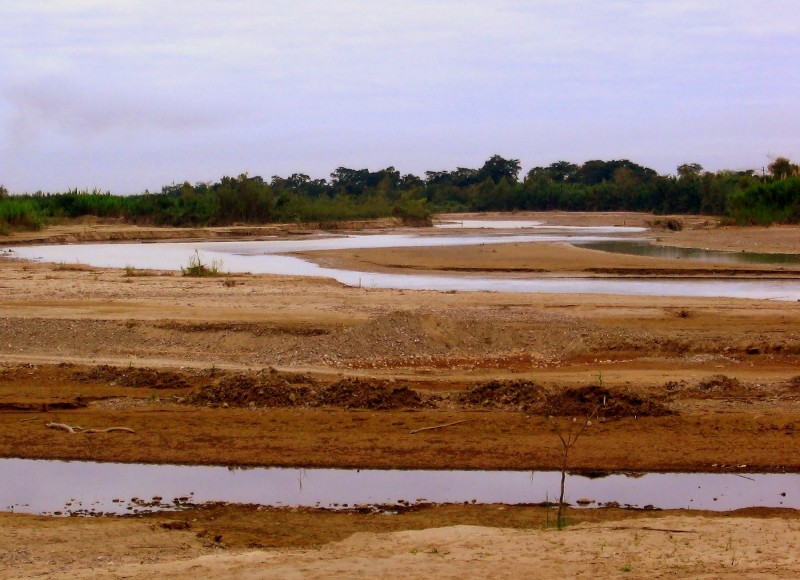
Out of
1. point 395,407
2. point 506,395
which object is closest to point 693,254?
point 506,395

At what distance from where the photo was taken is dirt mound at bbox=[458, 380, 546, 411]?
12125 millimetres

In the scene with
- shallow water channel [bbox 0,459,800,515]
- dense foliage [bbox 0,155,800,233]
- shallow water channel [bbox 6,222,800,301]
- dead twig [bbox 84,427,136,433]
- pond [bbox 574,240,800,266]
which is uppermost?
dense foliage [bbox 0,155,800,233]

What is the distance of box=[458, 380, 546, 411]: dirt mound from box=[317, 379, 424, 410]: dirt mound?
641mm

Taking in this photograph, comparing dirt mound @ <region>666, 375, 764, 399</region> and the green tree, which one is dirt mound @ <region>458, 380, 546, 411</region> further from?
the green tree

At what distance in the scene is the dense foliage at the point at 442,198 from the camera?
58.8m

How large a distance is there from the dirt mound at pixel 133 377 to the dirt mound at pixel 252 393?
104 centimetres

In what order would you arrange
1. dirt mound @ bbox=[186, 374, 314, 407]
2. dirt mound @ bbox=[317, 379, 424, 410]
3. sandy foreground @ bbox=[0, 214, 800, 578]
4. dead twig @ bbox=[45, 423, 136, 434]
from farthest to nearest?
dirt mound @ bbox=[186, 374, 314, 407] < dirt mound @ bbox=[317, 379, 424, 410] < dead twig @ bbox=[45, 423, 136, 434] < sandy foreground @ bbox=[0, 214, 800, 578]

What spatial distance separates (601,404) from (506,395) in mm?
1123

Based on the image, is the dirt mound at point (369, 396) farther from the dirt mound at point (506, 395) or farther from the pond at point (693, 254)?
the pond at point (693, 254)

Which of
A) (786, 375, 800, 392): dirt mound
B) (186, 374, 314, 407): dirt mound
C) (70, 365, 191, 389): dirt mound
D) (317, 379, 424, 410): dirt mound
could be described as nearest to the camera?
(317, 379, 424, 410): dirt mound

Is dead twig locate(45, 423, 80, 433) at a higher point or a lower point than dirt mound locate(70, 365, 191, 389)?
lower

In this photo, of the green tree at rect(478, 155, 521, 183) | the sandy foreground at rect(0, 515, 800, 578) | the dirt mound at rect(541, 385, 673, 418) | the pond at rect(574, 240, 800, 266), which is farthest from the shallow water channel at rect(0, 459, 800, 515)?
the green tree at rect(478, 155, 521, 183)

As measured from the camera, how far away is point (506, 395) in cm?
1228

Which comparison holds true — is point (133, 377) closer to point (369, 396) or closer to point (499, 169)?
point (369, 396)
